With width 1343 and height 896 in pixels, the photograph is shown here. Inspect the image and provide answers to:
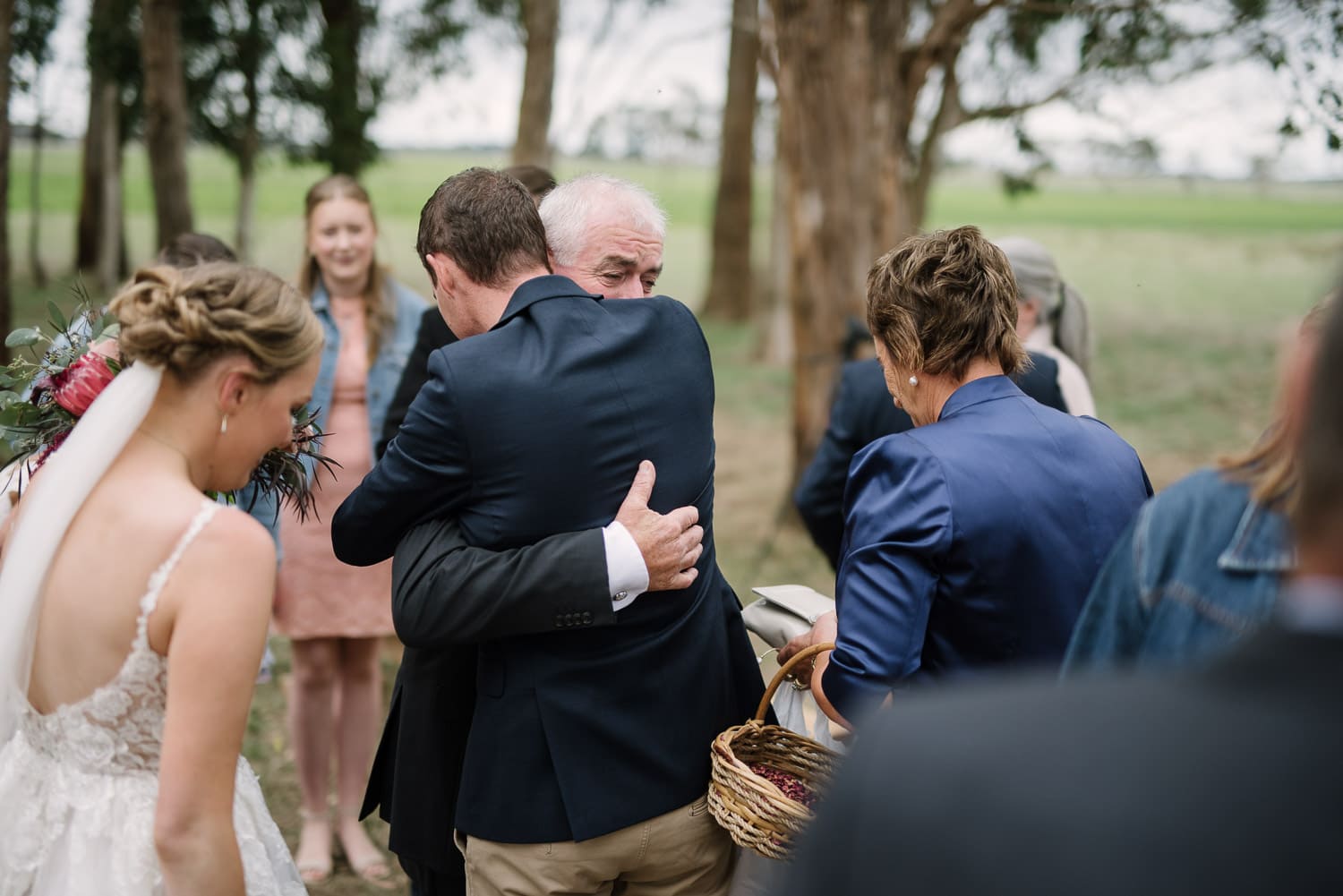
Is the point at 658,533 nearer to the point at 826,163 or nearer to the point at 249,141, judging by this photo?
the point at 826,163

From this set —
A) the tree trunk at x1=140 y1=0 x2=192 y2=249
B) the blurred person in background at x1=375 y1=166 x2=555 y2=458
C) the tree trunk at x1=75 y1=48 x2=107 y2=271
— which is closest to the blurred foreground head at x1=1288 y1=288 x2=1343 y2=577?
the blurred person in background at x1=375 y1=166 x2=555 y2=458

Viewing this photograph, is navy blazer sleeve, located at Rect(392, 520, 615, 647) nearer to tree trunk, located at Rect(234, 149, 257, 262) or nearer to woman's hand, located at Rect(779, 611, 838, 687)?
woman's hand, located at Rect(779, 611, 838, 687)

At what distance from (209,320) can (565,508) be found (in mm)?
779

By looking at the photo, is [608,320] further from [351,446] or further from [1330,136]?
[1330,136]

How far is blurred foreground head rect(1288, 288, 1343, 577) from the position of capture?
1.02m

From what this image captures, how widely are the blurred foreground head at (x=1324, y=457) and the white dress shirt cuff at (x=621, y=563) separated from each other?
1.52 meters

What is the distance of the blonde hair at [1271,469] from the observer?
5.12 ft

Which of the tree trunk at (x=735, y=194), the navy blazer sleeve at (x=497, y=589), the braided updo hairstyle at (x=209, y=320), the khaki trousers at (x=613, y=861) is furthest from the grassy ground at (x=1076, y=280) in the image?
the khaki trousers at (x=613, y=861)

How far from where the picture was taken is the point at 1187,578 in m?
1.67

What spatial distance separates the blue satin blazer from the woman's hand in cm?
35

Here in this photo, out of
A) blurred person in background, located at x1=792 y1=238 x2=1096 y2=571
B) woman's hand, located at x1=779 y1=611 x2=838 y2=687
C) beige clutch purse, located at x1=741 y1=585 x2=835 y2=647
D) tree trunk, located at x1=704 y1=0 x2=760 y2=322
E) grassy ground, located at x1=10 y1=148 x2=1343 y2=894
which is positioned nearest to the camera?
woman's hand, located at x1=779 y1=611 x2=838 y2=687

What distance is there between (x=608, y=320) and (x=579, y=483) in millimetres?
365

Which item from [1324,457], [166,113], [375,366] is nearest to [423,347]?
[375,366]

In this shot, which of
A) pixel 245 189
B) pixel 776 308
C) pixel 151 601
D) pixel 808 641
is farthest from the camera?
pixel 776 308
